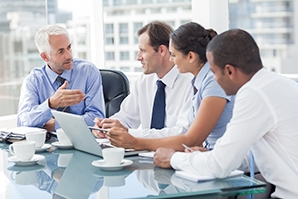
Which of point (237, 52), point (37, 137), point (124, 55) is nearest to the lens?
point (237, 52)

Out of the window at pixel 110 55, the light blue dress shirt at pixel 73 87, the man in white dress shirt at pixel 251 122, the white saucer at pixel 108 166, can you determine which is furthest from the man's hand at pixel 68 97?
the window at pixel 110 55

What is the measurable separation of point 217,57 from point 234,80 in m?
0.10

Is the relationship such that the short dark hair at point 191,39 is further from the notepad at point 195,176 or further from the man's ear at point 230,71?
the notepad at point 195,176

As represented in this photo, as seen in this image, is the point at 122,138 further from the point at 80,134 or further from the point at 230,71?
the point at 230,71

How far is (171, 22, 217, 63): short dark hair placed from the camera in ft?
7.80

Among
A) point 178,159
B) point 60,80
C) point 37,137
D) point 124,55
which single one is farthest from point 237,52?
point 124,55

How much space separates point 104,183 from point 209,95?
70 cm

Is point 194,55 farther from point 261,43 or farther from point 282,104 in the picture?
point 261,43

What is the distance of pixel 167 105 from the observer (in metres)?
2.77

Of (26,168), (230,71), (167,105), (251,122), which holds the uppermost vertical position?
(230,71)

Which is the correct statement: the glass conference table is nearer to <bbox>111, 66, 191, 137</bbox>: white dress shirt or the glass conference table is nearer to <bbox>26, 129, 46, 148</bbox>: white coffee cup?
<bbox>26, 129, 46, 148</bbox>: white coffee cup

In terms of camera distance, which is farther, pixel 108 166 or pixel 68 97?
pixel 68 97

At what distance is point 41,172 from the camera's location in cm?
196

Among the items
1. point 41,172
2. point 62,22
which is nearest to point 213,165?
point 41,172
